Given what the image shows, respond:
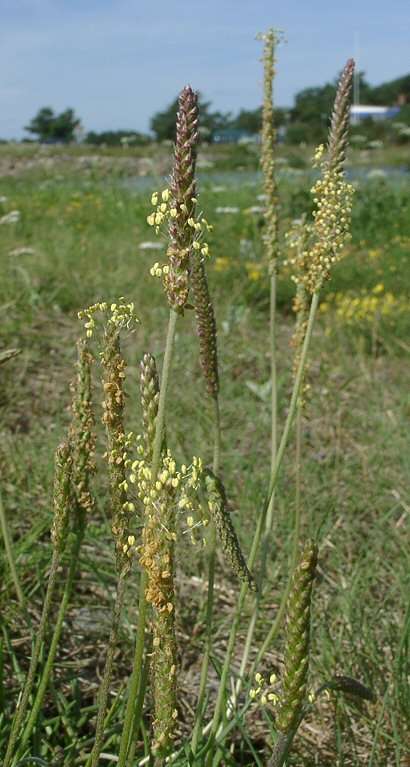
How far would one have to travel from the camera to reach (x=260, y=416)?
3.54 m

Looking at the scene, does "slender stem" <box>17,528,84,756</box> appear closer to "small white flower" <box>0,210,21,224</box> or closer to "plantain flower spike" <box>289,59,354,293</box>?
"plantain flower spike" <box>289,59,354,293</box>

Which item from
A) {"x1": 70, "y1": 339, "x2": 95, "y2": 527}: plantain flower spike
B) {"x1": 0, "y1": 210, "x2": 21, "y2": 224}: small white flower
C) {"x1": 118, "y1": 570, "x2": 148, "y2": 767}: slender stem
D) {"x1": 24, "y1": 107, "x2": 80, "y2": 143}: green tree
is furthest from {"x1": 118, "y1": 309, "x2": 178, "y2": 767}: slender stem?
{"x1": 24, "y1": 107, "x2": 80, "y2": 143}: green tree

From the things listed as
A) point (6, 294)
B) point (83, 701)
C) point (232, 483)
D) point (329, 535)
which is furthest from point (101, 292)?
point (83, 701)

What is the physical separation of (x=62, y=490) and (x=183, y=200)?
1.53ft

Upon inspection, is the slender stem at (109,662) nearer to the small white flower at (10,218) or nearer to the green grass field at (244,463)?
the green grass field at (244,463)

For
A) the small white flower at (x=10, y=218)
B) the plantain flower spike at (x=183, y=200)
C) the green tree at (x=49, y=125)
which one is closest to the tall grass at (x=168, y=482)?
the plantain flower spike at (x=183, y=200)

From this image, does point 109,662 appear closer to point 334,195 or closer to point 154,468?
point 154,468

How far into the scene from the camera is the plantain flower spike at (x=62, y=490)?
1164 millimetres

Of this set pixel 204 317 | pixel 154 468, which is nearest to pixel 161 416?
pixel 154 468

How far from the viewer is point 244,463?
3.11 meters

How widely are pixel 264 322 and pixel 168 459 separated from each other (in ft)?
14.2

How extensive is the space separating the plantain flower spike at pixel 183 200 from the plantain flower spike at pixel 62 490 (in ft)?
1.19

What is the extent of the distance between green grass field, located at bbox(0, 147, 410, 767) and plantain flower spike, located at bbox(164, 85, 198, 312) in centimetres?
60

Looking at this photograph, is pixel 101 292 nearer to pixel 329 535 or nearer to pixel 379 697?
pixel 329 535
